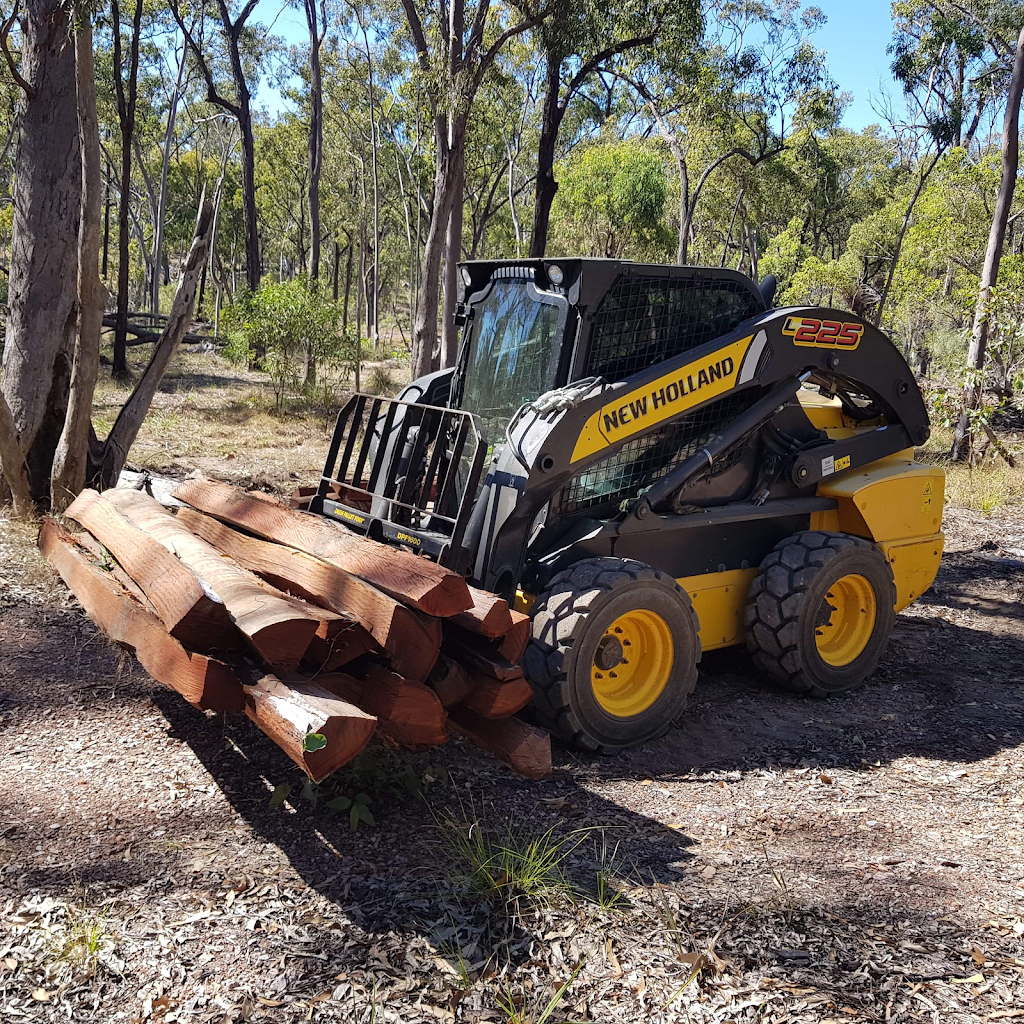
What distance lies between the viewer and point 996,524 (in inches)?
430

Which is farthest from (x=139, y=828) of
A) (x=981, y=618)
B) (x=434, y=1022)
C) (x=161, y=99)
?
(x=161, y=99)

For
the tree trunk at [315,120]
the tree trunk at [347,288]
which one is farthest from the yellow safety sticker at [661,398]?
the tree trunk at [315,120]

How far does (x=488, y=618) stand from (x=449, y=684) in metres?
0.39

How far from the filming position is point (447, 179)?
13.0 m

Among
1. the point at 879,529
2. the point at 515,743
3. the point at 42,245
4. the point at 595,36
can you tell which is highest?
the point at 595,36

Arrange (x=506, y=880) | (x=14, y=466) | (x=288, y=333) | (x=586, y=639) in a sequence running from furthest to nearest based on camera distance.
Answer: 1. (x=288, y=333)
2. (x=14, y=466)
3. (x=586, y=639)
4. (x=506, y=880)

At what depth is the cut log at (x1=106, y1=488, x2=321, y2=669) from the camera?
Result: 345 centimetres

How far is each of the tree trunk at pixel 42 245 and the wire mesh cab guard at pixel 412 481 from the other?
12.5ft

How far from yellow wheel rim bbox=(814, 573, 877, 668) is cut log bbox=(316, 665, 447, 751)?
298 cm

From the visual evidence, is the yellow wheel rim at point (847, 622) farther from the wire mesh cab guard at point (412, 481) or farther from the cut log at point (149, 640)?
the cut log at point (149, 640)

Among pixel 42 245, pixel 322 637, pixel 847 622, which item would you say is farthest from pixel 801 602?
pixel 42 245

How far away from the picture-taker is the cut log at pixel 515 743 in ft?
13.9

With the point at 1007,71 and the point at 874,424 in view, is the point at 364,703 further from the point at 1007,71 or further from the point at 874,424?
the point at 1007,71

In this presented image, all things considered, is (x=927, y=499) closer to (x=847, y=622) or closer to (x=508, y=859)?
(x=847, y=622)
